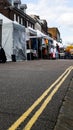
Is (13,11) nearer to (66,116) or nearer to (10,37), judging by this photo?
(10,37)

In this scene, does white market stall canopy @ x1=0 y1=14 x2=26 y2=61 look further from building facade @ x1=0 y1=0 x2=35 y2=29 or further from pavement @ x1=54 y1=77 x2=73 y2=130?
building facade @ x1=0 y1=0 x2=35 y2=29

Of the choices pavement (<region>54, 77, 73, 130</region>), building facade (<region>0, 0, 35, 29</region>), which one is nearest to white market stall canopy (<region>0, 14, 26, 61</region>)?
pavement (<region>54, 77, 73, 130</region>)

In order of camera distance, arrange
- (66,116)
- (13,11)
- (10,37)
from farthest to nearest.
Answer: (13,11)
(10,37)
(66,116)

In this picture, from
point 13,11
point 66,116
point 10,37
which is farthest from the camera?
point 13,11

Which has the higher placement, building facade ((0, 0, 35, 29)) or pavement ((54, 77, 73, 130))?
building facade ((0, 0, 35, 29))

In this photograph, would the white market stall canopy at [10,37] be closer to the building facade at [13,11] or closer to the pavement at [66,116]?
the pavement at [66,116]

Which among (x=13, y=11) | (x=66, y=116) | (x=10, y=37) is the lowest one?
(x=66, y=116)

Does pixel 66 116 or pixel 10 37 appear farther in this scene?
pixel 10 37

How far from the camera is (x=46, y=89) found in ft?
44.1

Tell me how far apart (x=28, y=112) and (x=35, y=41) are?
37.3 metres

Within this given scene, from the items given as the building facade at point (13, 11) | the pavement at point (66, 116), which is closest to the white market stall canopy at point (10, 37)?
the pavement at point (66, 116)

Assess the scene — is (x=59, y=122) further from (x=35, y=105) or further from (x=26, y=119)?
(x=35, y=105)

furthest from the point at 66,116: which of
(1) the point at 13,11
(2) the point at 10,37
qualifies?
(1) the point at 13,11

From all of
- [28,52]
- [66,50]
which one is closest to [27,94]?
[28,52]
